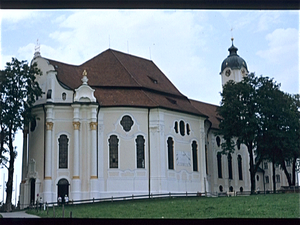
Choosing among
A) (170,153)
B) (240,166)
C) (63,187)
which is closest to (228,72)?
(240,166)

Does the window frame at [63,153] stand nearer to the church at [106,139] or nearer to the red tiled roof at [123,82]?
the church at [106,139]

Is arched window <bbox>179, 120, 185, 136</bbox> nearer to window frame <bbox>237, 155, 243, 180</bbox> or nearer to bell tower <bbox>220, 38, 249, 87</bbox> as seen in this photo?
window frame <bbox>237, 155, 243, 180</bbox>

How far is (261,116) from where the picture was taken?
4069 cm

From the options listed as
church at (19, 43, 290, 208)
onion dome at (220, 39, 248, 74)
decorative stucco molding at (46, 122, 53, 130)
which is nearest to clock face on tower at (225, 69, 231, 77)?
onion dome at (220, 39, 248, 74)

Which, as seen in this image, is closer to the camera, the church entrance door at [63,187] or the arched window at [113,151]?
the church entrance door at [63,187]

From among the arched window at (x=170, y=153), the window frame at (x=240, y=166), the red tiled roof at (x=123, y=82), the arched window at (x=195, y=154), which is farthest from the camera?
the window frame at (x=240, y=166)

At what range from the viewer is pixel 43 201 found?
1353 inches

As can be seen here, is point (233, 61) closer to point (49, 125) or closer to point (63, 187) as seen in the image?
point (49, 125)

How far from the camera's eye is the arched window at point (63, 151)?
35750 millimetres

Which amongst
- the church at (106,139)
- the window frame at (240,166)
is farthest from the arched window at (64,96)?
the window frame at (240,166)

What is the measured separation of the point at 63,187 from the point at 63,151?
2.78m

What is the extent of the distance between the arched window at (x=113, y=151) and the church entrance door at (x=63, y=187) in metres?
3.59

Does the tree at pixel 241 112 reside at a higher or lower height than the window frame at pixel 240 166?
higher

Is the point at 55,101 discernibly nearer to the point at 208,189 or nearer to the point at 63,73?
the point at 63,73
